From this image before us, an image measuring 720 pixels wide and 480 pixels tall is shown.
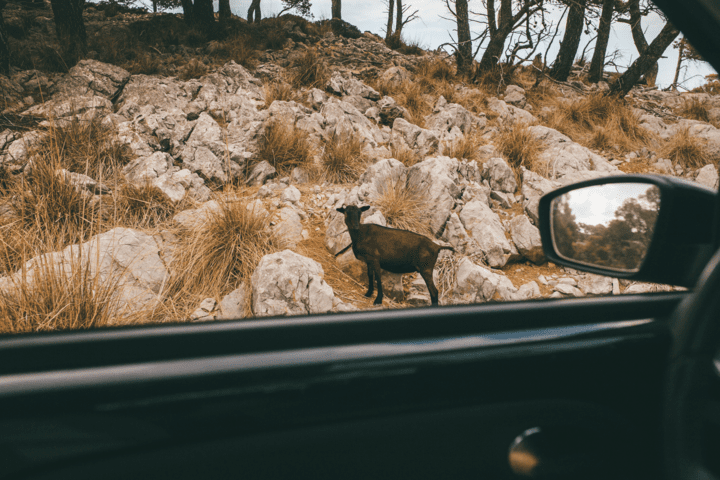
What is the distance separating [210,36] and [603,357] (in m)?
14.6

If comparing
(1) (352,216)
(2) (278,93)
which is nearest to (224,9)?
(2) (278,93)

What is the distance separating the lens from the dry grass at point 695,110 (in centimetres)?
1156

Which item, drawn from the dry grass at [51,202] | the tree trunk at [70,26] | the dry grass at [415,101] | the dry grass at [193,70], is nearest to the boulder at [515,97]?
the dry grass at [415,101]

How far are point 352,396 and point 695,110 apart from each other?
640 inches

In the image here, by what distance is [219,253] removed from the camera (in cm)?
404

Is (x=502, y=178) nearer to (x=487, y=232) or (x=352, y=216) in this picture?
(x=487, y=232)

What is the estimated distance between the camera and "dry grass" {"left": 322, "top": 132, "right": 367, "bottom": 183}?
6672mm

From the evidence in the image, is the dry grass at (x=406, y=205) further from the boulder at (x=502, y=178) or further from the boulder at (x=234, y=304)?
the boulder at (x=234, y=304)

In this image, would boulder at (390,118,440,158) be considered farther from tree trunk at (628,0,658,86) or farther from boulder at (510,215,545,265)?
tree trunk at (628,0,658,86)

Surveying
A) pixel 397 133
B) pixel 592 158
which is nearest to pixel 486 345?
pixel 397 133

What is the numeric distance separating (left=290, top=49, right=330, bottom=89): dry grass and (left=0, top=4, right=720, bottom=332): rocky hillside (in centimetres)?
5

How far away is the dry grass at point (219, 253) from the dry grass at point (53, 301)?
3.36ft

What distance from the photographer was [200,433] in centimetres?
57

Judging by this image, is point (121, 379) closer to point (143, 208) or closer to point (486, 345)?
point (486, 345)
